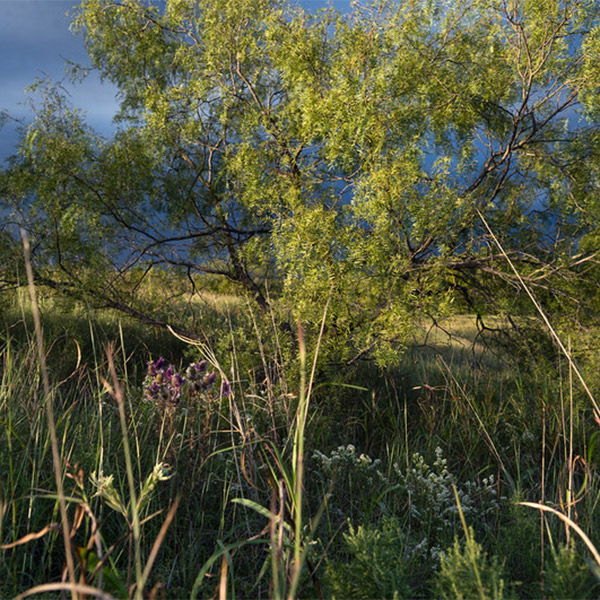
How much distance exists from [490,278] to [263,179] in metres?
2.93

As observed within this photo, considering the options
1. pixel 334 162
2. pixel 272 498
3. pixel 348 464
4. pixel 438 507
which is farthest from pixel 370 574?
pixel 334 162

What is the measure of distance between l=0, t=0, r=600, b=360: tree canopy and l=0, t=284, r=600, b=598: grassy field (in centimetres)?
96

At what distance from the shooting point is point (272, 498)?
2021mm

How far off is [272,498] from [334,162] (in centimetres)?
411

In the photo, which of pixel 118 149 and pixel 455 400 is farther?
pixel 118 149

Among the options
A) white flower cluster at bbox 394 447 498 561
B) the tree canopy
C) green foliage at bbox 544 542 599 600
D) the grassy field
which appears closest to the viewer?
green foliage at bbox 544 542 599 600

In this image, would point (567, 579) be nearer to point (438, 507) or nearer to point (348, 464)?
point (438, 507)

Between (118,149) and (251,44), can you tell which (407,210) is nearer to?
(251,44)

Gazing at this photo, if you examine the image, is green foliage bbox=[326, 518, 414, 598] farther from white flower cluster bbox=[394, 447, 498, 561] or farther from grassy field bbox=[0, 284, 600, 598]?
white flower cluster bbox=[394, 447, 498, 561]

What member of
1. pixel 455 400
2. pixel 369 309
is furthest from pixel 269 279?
pixel 455 400

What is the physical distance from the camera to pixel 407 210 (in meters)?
5.27

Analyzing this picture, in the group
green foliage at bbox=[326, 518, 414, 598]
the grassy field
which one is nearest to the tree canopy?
the grassy field

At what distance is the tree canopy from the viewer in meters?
5.25

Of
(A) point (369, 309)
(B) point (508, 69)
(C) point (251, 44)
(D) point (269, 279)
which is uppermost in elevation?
(C) point (251, 44)
